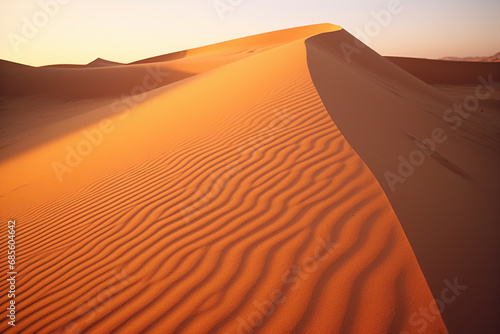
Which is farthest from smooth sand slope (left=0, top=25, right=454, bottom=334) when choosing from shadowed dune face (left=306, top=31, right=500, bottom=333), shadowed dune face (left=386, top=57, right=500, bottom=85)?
shadowed dune face (left=386, top=57, right=500, bottom=85)

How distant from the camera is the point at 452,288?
168 cm

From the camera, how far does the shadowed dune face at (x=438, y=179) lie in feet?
5.71

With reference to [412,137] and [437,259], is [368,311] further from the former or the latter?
[412,137]

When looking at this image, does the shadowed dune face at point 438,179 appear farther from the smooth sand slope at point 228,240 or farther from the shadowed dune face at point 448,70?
the shadowed dune face at point 448,70

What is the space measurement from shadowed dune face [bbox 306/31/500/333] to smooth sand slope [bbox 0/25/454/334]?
19 cm

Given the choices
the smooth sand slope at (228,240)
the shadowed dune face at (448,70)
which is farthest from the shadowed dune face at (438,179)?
the shadowed dune face at (448,70)

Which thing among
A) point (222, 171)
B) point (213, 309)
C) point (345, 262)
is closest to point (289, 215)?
point (345, 262)

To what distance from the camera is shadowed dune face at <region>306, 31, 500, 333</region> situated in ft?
5.71

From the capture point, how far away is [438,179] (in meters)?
2.86

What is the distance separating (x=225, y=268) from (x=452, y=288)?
1593mm

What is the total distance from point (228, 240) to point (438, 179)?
2.49 meters

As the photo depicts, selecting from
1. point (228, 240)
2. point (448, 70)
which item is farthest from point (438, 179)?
point (448, 70)

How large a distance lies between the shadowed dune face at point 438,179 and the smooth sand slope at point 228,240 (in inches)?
7.4

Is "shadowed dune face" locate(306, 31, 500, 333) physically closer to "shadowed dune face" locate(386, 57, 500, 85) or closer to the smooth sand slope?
the smooth sand slope
